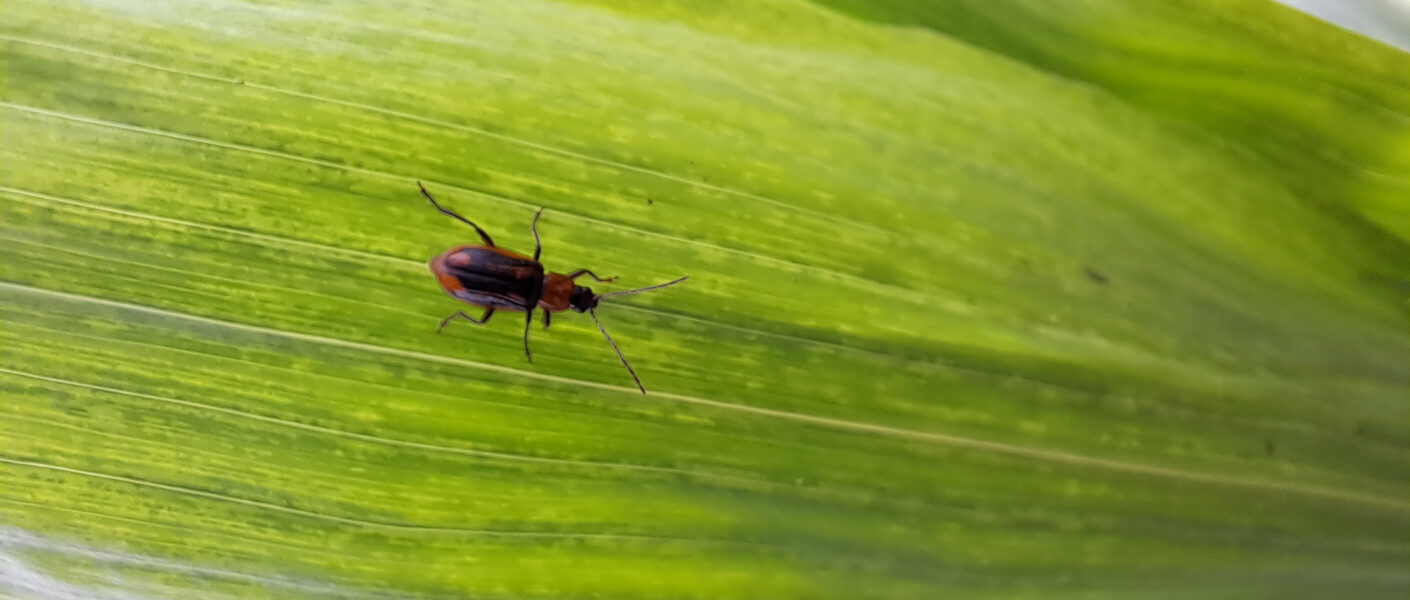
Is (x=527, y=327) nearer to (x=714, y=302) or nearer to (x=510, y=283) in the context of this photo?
(x=510, y=283)

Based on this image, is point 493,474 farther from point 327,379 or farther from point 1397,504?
point 1397,504

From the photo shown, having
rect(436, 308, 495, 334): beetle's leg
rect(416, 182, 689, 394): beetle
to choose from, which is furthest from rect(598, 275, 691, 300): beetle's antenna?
rect(436, 308, 495, 334): beetle's leg

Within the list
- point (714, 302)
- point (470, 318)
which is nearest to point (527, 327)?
point (470, 318)

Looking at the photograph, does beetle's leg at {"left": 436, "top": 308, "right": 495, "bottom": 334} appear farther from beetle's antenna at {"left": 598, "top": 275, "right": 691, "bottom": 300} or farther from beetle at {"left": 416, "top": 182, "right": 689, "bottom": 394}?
beetle's antenna at {"left": 598, "top": 275, "right": 691, "bottom": 300}

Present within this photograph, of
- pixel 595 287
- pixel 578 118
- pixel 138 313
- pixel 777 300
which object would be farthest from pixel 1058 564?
pixel 138 313

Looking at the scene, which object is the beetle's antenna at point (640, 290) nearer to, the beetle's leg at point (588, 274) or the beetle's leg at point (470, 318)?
the beetle's leg at point (588, 274)

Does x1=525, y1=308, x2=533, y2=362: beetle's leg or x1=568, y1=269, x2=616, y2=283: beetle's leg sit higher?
x1=568, y1=269, x2=616, y2=283: beetle's leg
